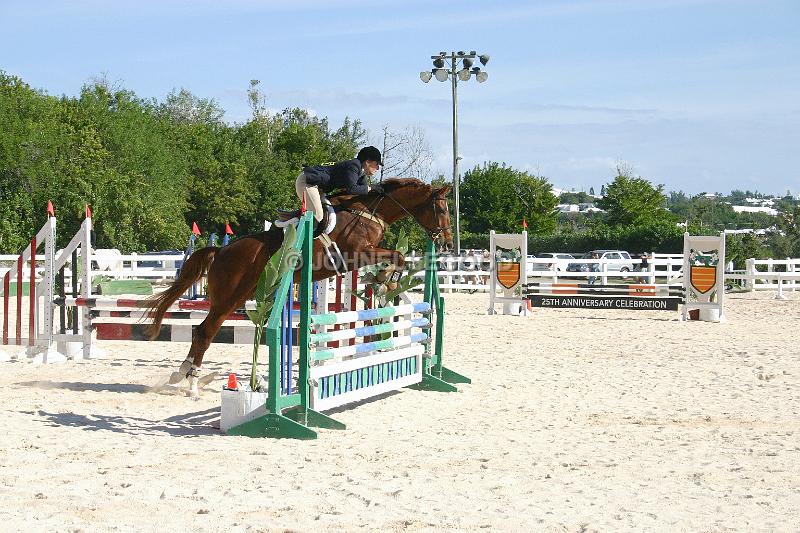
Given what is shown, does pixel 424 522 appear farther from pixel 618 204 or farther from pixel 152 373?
pixel 618 204

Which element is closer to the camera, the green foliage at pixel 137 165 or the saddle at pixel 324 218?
the saddle at pixel 324 218

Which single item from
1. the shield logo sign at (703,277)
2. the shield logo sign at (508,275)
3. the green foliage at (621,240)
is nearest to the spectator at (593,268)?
the green foliage at (621,240)

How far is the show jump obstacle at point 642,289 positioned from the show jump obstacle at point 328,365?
935 centimetres

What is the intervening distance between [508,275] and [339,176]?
1050 centimetres

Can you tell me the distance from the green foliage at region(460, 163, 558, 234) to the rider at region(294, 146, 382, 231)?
45837mm

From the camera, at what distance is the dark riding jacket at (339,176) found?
775 centimetres

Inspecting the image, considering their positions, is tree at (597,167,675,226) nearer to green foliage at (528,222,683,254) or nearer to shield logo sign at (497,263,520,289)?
green foliage at (528,222,683,254)

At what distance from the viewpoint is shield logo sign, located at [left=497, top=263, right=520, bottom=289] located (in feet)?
58.9

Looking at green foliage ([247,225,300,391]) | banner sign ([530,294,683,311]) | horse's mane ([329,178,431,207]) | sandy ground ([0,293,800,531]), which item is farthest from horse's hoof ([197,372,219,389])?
banner sign ([530,294,683,311])

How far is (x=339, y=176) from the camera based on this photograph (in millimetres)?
7879

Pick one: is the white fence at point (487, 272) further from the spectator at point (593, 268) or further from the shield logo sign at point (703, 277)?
the shield logo sign at point (703, 277)

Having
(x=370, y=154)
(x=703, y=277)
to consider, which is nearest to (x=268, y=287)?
(x=370, y=154)

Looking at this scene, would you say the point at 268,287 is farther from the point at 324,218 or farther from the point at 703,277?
the point at 703,277

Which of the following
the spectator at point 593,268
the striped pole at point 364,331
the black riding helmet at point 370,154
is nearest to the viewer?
the striped pole at point 364,331
